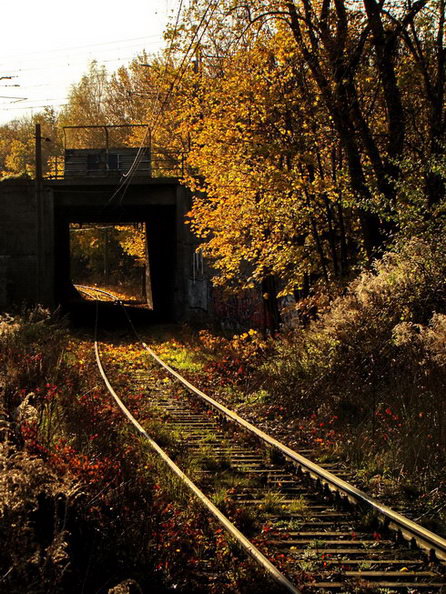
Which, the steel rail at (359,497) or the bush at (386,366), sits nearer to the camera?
the steel rail at (359,497)

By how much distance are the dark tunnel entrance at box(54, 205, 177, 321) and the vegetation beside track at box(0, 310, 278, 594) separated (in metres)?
22.8

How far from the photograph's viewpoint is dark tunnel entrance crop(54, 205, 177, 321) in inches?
1325

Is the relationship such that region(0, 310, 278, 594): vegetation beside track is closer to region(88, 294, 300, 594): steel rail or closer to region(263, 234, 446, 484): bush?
region(88, 294, 300, 594): steel rail

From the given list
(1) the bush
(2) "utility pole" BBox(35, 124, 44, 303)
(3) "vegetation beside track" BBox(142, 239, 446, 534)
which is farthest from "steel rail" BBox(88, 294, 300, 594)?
(2) "utility pole" BBox(35, 124, 44, 303)

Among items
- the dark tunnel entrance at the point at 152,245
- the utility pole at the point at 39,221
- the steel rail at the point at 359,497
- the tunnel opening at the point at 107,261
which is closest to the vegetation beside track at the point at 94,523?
the steel rail at the point at 359,497

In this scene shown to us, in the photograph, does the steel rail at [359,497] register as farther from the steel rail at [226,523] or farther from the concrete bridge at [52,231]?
the concrete bridge at [52,231]

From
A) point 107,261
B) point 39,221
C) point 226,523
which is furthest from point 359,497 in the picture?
point 107,261

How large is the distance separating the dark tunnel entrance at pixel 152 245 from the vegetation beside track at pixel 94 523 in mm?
22782

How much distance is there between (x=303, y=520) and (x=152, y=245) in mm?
33166

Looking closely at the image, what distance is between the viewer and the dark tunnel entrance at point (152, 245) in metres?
33.7

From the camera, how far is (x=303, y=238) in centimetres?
1780

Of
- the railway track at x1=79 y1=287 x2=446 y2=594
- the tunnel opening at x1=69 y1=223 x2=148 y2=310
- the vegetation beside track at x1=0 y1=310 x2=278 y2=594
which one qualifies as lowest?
the railway track at x1=79 y1=287 x2=446 y2=594

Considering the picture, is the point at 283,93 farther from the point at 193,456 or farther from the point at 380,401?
the point at 193,456

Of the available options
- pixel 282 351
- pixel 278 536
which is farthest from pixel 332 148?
pixel 278 536
